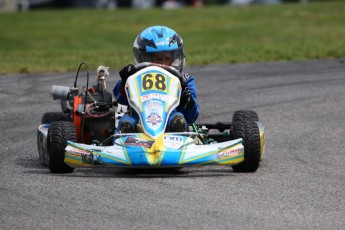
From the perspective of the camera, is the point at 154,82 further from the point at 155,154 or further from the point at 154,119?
the point at 155,154

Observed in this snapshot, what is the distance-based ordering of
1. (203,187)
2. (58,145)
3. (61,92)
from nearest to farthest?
(203,187) < (58,145) < (61,92)

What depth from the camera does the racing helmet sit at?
8.78 m

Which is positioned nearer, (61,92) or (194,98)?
(194,98)

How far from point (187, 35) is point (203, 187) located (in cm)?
2278

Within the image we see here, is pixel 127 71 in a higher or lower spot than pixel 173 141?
higher

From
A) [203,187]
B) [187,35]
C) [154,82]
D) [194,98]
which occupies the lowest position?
[187,35]

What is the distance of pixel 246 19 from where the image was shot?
32781mm

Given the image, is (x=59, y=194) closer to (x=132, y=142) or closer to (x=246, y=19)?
(x=132, y=142)

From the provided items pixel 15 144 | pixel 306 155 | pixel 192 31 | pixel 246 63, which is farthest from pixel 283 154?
pixel 192 31

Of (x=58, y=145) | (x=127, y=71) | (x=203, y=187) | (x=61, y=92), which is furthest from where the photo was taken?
(x=61, y=92)

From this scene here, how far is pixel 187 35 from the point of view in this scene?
29.7 meters

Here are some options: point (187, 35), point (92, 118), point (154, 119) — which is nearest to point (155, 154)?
point (154, 119)

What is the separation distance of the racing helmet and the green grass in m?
8.37

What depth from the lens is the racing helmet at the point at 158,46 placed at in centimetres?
878
